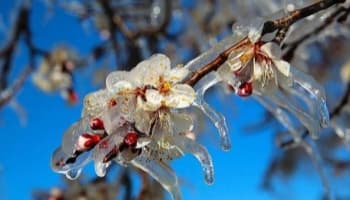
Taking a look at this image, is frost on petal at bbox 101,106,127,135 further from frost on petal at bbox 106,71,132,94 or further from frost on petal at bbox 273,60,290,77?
frost on petal at bbox 273,60,290,77

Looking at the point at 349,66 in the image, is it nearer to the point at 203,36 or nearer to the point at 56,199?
the point at 203,36

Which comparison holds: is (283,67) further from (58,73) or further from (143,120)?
(58,73)

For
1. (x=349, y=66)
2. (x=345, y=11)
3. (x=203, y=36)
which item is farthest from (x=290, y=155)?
(x=345, y=11)

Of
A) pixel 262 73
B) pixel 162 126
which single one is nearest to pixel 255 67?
pixel 262 73

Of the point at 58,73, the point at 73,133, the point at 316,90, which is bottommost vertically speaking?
the point at 316,90

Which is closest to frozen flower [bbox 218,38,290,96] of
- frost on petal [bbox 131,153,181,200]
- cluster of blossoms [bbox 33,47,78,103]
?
frost on petal [bbox 131,153,181,200]

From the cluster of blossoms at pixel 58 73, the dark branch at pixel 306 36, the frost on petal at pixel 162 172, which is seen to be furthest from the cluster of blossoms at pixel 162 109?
the cluster of blossoms at pixel 58 73
